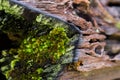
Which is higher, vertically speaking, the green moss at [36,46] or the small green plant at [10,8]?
the small green plant at [10,8]

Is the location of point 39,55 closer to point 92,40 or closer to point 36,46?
point 36,46

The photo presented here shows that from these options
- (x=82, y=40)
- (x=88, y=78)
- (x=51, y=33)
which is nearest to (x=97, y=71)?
(x=88, y=78)

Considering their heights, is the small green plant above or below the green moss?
above

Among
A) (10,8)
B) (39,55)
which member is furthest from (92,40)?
(10,8)

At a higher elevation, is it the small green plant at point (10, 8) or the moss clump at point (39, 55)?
the small green plant at point (10, 8)

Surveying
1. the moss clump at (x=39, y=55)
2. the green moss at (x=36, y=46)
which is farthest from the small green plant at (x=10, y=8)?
the moss clump at (x=39, y=55)

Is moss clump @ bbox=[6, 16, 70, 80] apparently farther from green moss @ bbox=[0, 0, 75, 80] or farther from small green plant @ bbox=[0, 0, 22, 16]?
small green plant @ bbox=[0, 0, 22, 16]

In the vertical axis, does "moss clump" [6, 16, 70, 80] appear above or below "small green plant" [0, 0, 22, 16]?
below

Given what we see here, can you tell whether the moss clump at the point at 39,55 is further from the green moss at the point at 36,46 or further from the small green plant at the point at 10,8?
the small green plant at the point at 10,8

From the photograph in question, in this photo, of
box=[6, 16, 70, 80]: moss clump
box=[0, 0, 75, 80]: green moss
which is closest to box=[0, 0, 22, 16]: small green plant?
box=[0, 0, 75, 80]: green moss

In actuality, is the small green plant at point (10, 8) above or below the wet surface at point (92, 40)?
above

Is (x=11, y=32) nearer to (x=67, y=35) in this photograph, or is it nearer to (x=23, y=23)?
(x=23, y=23)
